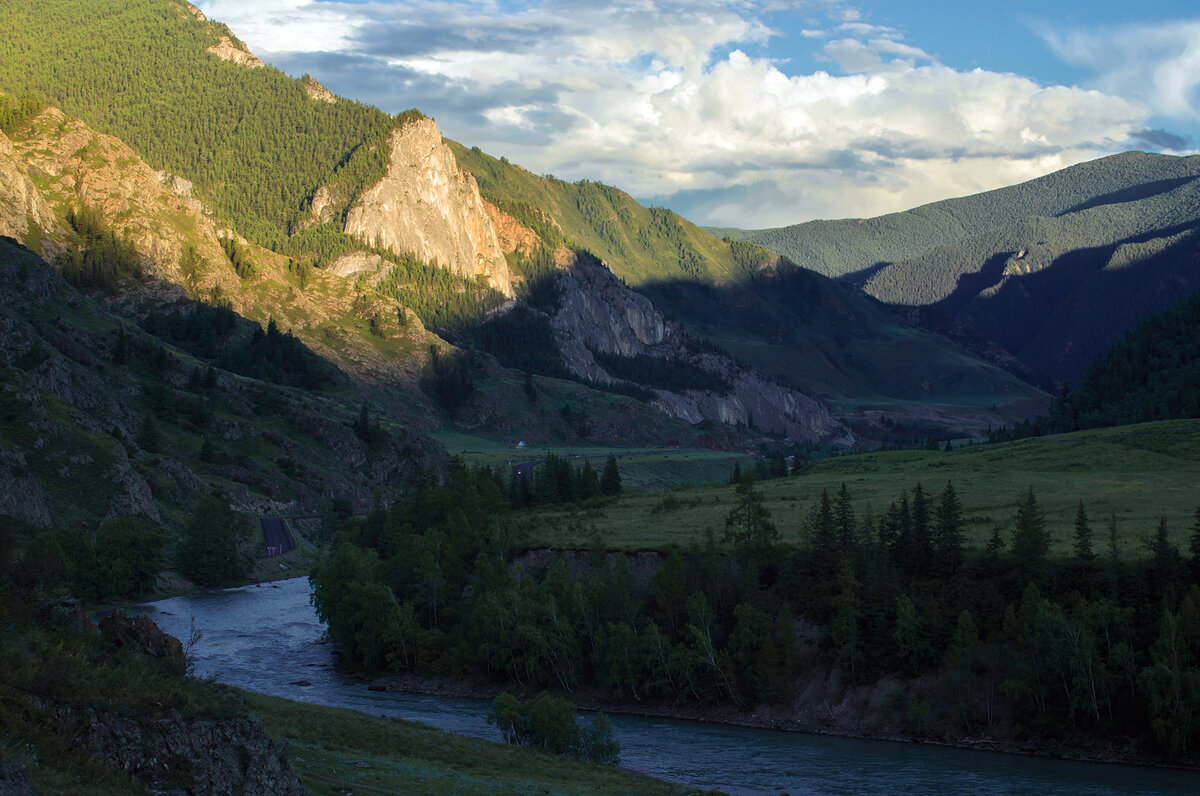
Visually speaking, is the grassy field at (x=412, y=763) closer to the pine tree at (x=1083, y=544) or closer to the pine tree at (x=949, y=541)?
the pine tree at (x=949, y=541)

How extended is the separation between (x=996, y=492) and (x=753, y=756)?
51.2 meters

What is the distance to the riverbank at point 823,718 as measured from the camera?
217 ft

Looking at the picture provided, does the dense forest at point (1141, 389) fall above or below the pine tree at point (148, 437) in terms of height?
above

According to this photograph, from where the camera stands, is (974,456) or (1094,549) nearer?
(1094,549)

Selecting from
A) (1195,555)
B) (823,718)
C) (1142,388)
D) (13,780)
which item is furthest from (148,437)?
(1142,388)

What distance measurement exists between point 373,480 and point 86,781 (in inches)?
6738

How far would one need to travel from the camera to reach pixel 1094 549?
7862 centimetres

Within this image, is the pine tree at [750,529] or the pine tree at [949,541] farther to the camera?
the pine tree at [750,529]

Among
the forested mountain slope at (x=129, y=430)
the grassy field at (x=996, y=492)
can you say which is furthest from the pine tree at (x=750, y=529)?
the forested mountain slope at (x=129, y=430)

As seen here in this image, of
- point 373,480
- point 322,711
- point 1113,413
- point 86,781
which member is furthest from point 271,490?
point 86,781

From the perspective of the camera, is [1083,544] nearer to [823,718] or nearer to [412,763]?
[823,718]

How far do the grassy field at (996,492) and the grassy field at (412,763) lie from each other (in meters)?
37.8

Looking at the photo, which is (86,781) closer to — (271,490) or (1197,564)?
(1197,564)

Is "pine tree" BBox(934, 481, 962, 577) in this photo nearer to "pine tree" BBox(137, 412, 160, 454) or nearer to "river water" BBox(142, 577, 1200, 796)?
"river water" BBox(142, 577, 1200, 796)
